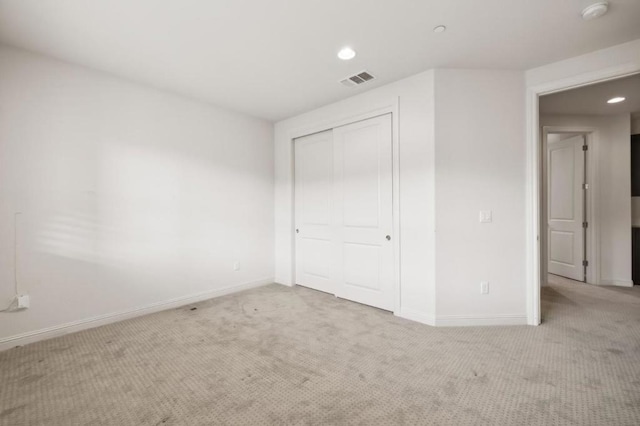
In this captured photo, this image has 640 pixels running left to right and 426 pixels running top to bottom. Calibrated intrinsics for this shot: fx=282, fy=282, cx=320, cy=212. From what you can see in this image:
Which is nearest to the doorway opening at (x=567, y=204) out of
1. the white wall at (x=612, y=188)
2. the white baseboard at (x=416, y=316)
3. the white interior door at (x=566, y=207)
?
the white interior door at (x=566, y=207)

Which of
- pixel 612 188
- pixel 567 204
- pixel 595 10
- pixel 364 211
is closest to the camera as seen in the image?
pixel 595 10

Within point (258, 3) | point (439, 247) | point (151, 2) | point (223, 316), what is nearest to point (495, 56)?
point (439, 247)

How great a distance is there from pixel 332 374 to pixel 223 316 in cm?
164

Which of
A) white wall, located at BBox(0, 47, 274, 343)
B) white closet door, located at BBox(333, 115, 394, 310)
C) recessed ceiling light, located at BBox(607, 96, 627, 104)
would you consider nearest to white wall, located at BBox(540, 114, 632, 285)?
recessed ceiling light, located at BBox(607, 96, 627, 104)

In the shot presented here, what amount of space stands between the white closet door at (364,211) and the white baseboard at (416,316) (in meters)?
0.17

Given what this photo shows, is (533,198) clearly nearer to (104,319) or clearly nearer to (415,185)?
(415,185)

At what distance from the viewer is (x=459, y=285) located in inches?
115

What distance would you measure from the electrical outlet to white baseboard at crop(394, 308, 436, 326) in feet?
11.7

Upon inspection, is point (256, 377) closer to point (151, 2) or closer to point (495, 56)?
point (151, 2)

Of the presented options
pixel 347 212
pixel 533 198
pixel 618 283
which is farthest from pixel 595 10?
pixel 618 283

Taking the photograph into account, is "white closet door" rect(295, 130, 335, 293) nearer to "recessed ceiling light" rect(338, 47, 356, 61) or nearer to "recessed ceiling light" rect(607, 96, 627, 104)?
"recessed ceiling light" rect(338, 47, 356, 61)

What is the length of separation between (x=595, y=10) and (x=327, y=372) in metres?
3.22

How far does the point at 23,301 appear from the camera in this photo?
249 centimetres

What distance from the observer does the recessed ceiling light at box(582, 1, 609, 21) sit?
6.41 feet
